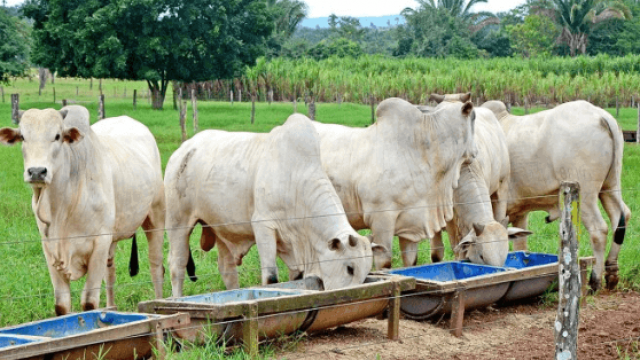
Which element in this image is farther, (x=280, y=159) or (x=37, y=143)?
(x=280, y=159)

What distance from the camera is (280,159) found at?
25.4 ft

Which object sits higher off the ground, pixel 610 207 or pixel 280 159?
pixel 280 159

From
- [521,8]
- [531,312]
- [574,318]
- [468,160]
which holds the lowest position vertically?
[531,312]

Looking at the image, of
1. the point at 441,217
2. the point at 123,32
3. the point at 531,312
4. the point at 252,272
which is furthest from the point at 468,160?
the point at 123,32

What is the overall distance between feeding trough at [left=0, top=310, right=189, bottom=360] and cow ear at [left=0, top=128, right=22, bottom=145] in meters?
1.33

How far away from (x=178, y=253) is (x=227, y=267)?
49cm

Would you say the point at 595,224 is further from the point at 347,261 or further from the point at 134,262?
the point at 134,262

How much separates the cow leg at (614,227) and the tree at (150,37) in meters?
24.8

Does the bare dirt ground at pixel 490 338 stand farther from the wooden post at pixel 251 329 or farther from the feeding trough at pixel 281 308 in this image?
the wooden post at pixel 251 329

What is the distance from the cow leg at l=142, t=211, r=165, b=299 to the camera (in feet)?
28.1

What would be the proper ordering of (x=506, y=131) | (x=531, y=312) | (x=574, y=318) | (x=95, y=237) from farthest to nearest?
(x=506, y=131)
(x=531, y=312)
(x=95, y=237)
(x=574, y=318)

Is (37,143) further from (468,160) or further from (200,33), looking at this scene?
(200,33)

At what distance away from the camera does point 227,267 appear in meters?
8.72

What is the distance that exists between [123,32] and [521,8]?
42.2 m
